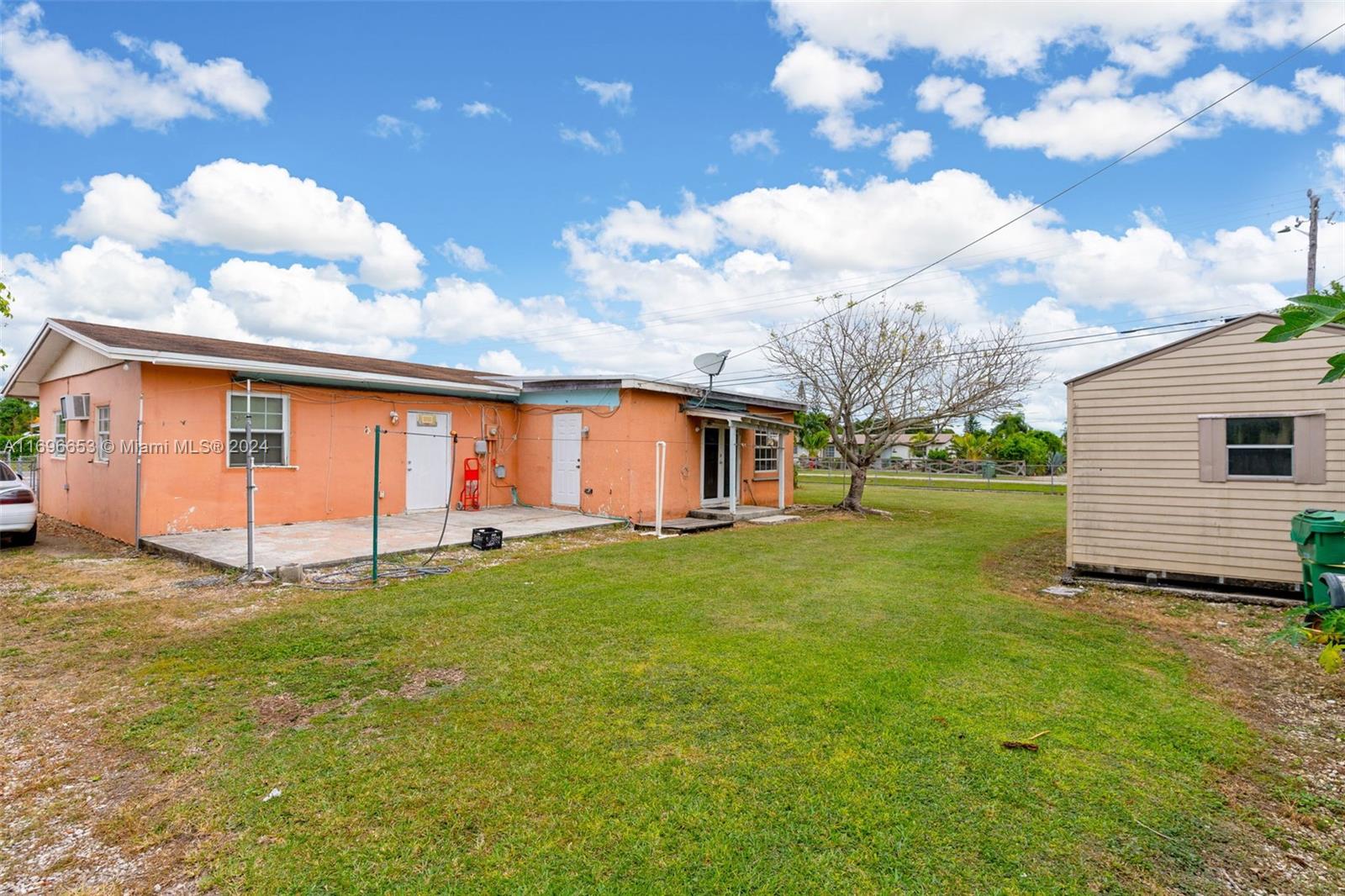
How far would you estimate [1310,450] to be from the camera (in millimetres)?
6922

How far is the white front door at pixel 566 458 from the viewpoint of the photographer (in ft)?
43.6

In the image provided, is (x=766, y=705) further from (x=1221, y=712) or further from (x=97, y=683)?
(x=97, y=683)

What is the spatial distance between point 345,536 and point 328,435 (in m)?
2.41

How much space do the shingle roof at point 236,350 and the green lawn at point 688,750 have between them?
251 inches

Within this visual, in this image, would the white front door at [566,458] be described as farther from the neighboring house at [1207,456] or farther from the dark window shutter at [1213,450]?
the dark window shutter at [1213,450]

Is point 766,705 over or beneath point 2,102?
beneath

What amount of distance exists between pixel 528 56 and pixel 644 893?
14.6 m

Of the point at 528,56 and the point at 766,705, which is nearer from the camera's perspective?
the point at 766,705

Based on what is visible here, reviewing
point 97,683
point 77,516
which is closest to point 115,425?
point 77,516

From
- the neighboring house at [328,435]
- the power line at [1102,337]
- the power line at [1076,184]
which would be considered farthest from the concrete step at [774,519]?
the power line at [1076,184]

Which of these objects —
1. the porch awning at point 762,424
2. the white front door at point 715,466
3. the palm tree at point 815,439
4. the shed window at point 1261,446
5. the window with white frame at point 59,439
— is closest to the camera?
the shed window at point 1261,446

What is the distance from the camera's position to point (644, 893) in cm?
220

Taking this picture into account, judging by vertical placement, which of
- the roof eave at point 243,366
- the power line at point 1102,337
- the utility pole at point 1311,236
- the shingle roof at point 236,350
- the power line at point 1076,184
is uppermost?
the utility pole at point 1311,236

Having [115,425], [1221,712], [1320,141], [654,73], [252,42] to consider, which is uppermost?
[654,73]
